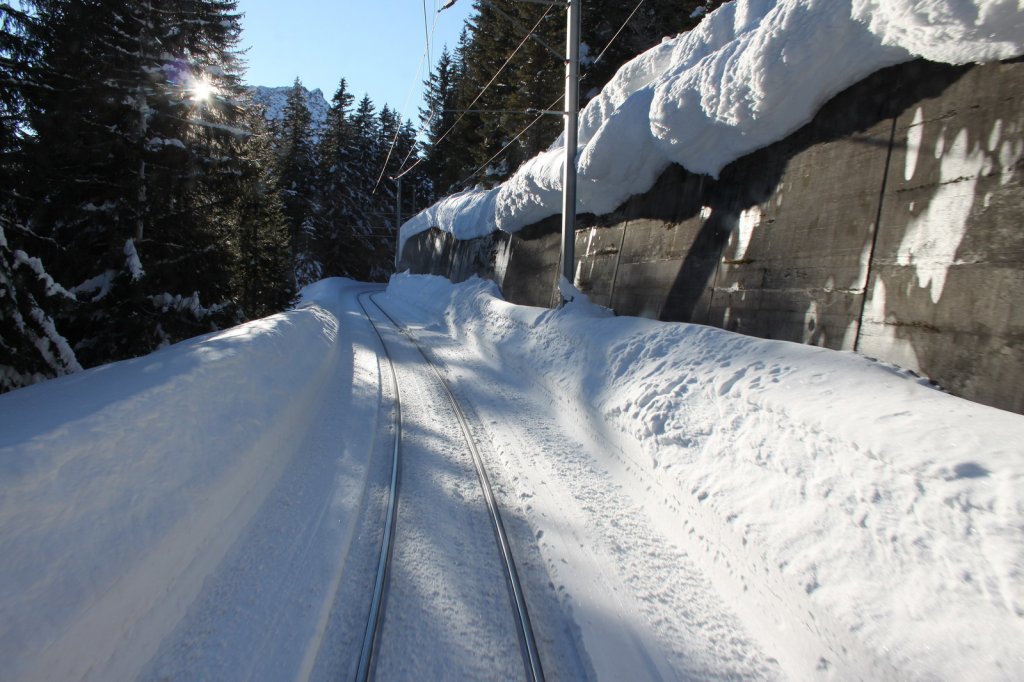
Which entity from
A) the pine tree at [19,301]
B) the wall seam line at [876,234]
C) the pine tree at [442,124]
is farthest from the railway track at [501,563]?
the pine tree at [442,124]

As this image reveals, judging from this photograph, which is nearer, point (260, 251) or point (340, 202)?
point (260, 251)

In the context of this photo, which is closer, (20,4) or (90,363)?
(20,4)

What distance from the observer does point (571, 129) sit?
9.61 meters

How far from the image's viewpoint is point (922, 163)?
448 cm

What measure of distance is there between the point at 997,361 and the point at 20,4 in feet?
47.9

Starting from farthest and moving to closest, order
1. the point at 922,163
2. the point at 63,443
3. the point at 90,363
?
the point at 90,363, the point at 922,163, the point at 63,443

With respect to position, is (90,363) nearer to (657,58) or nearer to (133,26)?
(133,26)

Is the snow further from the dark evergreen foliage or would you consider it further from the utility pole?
the dark evergreen foliage

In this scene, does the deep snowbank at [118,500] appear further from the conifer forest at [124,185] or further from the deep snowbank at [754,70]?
the deep snowbank at [754,70]

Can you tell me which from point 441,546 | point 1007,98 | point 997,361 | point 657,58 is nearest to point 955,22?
point 1007,98

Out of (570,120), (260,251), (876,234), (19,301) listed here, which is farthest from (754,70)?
(260,251)

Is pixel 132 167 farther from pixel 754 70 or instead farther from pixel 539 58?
pixel 539 58

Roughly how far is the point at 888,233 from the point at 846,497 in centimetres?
285

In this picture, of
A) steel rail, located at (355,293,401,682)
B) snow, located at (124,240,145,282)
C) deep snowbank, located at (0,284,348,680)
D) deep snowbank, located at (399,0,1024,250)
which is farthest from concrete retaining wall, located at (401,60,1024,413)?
snow, located at (124,240,145,282)
